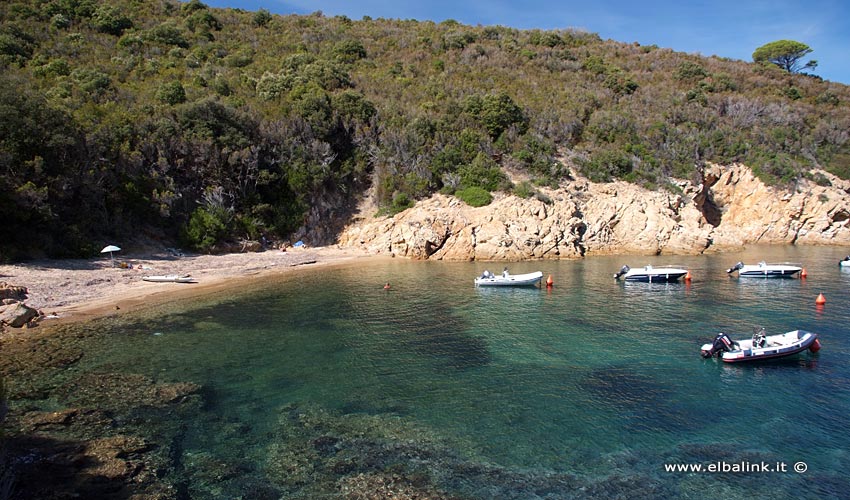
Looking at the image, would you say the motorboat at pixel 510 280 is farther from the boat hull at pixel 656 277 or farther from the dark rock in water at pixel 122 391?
the dark rock in water at pixel 122 391

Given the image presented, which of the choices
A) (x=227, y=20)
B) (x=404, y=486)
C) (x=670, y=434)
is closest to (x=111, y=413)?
(x=404, y=486)

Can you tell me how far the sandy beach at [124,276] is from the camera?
2519cm

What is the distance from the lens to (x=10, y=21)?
5700cm

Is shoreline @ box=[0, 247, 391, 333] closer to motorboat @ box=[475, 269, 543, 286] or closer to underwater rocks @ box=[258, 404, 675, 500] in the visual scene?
motorboat @ box=[475, 269, 543, 286]

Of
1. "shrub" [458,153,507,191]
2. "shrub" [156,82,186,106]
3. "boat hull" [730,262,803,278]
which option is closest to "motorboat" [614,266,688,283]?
"boat hull" [730,262,803,278]

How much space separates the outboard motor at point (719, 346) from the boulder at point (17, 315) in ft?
92.8

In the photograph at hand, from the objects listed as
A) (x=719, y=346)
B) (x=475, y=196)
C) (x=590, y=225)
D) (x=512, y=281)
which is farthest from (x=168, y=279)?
(x=590, y=225)

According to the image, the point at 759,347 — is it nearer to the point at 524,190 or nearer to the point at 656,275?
the point at 656,275

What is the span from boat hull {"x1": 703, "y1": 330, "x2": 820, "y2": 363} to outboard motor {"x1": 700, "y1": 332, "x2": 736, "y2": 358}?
0.14m

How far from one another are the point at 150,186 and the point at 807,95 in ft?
Answer: 312

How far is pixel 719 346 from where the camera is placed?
17188mm

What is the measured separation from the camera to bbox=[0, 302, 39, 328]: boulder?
67.8 ft

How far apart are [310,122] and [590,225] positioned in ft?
103

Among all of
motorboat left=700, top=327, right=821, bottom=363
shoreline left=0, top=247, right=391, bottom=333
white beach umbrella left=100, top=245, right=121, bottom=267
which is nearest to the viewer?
motorboat left=700, top=327, right=821, bottom=363
